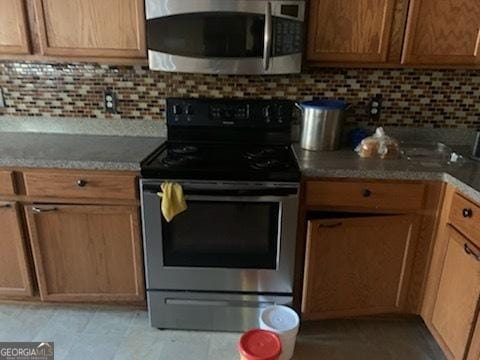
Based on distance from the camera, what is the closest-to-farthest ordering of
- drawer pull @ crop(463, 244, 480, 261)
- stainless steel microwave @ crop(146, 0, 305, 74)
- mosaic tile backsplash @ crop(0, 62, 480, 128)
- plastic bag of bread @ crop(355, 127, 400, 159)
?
drawer pull @ crop(463, 244, 480, 261) < stainless steel microwave @ crop(146, 0, 305, 74) < plastic bag of bread @ crop(355, 127, 400, 159) < mosaic tile backsplash @ crop(0, 62, 480, 128)

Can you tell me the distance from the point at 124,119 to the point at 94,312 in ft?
3.48

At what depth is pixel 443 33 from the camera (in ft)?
5.83

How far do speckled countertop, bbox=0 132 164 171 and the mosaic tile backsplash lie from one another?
0.17m

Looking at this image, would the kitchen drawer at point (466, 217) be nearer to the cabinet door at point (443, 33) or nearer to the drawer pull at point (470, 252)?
the drawer pull at point (470, 252)

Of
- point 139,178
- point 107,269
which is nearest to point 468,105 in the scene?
point 139,178

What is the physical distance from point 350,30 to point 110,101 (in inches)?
51.6

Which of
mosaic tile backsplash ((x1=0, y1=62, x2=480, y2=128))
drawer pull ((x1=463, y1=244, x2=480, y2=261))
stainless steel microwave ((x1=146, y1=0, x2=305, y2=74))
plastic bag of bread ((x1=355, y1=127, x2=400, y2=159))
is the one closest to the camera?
drawer pull ((x1=463, y1=244, x2=480, y2=261))

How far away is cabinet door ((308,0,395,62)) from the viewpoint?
1765 mm

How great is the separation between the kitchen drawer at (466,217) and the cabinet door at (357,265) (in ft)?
0.60

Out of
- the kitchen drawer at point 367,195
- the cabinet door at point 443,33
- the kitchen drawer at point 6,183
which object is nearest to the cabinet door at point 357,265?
the kitchen drawer at point 367,195

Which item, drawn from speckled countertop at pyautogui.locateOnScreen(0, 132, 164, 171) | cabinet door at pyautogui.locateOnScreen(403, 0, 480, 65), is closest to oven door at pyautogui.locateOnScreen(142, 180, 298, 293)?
speckled countertop at pyautogui.locateOnScreen(0, 132, 164, 171)

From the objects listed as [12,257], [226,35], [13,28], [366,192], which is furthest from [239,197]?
[13,28]

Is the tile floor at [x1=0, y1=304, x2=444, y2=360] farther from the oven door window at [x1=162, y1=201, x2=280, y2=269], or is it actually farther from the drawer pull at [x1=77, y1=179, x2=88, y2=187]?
the drawer pull at [x1=77, y1=179, x2=88, y2=187]

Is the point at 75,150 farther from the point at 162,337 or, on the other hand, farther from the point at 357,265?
the point at 357,265
